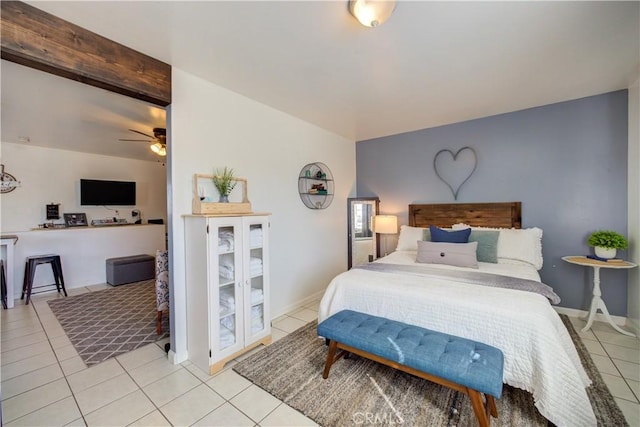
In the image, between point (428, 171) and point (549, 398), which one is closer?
point (549, 398)

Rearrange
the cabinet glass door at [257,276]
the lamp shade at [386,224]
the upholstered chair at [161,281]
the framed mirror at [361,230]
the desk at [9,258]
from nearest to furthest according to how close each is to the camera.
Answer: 1. the cabinet glass door at [257,276]
2. the upholstered chair at [161,281]
3. the desk at [9,258]
4. the lamp shade at [386,224]
5. the framed mirror at [361,230]

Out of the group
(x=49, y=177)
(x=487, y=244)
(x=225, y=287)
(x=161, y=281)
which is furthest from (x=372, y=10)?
(x=49, y=177)

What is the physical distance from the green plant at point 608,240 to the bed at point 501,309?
437 millimetres

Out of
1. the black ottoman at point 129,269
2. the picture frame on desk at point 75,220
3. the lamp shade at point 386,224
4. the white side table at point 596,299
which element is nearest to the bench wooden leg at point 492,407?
the white side table at point 596,299

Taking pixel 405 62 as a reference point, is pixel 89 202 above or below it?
below

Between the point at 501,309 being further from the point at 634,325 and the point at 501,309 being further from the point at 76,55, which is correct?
the point at 76,55

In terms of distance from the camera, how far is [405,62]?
2135 millimetres

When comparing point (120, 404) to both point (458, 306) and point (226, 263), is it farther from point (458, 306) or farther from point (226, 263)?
point (458, 306)

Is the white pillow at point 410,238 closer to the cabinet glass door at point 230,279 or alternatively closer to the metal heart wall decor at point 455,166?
the metal heart wall decor at point 455,166

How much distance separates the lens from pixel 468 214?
3609mm

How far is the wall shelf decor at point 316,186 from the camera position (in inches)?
142

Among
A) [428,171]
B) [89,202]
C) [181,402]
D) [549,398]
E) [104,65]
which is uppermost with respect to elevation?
[104,65]

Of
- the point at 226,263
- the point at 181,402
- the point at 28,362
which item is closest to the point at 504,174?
the point at 226,263

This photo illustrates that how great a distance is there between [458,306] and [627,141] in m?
2.84
